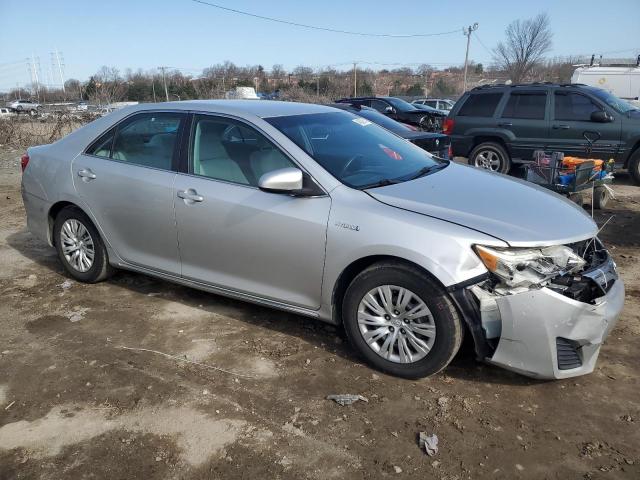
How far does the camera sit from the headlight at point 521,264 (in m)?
2.95

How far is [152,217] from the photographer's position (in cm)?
421

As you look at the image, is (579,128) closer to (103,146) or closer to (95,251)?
(103,146)

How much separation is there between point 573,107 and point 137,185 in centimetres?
842

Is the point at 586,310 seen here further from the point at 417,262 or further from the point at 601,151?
the point at 601,151

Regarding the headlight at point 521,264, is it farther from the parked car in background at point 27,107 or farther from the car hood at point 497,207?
the parked car in background at point 27,107

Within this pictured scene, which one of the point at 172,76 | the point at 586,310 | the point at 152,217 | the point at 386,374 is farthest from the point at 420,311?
the point at 172,76

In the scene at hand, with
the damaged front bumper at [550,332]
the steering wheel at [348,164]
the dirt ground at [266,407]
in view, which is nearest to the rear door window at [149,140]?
the dirt ground at [266,407]

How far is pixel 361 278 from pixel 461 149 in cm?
802

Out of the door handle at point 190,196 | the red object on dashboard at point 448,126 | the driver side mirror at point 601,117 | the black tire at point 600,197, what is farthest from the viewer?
the red object on dashboard at point 448,126

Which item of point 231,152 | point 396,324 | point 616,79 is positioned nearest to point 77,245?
point 231,152

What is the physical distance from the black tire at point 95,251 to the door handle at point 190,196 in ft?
3.98

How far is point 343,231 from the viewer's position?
11.0ft

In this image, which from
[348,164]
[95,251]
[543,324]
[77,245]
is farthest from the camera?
[77,245]

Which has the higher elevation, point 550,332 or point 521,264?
point 521,264
